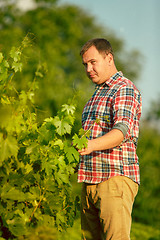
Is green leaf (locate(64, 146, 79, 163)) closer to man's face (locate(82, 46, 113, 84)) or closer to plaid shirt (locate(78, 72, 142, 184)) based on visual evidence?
plaid shirt (locate(78, 72, 142, 184))

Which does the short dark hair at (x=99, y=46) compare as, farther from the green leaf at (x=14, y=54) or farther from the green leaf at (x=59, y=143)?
the green leaf at (x=59, y=143)

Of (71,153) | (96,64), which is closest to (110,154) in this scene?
(71,153)

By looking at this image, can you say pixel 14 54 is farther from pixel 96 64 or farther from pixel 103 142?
pixel 103 142

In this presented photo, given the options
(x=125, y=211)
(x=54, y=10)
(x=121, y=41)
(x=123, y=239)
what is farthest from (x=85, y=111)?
(x=121, y=41)

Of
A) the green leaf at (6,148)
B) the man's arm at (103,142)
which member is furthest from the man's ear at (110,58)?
the green leaf at (6,148)

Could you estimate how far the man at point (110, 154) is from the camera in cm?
256

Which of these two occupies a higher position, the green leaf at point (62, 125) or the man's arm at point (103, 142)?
the green leaf at point (62, 125)

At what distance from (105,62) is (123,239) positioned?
1.45 metres

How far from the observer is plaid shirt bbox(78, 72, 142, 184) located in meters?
2.56

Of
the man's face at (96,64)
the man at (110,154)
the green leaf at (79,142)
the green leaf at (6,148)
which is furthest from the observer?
the man's face at (96,64)

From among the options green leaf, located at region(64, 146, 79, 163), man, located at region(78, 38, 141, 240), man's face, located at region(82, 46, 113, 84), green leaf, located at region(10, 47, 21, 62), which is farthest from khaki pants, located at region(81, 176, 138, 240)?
green leaf, located at region(10, 47, 21, 62)

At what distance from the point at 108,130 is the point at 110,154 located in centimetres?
19

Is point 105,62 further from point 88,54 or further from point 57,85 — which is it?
point 57,85

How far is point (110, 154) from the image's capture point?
2.64 metres
